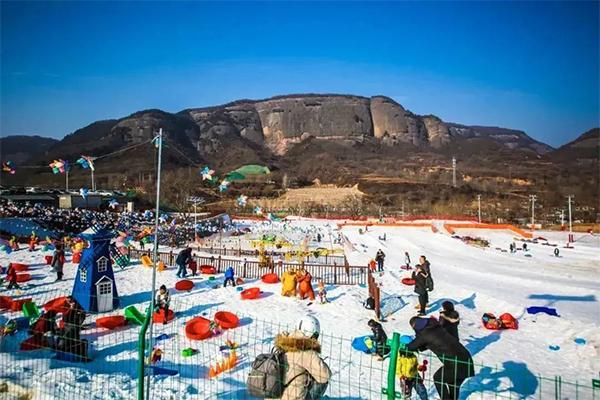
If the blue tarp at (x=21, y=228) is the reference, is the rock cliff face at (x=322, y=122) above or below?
above

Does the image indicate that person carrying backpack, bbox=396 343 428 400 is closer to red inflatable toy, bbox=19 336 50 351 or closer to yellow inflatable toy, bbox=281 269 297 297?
red inflatable toy, bbox=19 336 50 351

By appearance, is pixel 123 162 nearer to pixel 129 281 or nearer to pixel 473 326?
pixel 129 281

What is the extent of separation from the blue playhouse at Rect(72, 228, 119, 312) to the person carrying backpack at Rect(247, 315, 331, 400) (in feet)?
25.1

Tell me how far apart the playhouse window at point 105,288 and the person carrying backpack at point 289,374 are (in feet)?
25.4

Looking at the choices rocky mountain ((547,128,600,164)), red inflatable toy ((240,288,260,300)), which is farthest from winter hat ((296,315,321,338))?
rocky mountain ((547,128,600,164))

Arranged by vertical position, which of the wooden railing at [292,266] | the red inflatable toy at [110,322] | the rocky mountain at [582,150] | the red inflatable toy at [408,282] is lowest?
the red inflatable toy at [408,282]

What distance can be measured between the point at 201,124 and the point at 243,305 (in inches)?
6485

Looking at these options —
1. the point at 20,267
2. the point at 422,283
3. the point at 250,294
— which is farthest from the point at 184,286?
the point at 422,283

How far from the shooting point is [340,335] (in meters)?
9.60

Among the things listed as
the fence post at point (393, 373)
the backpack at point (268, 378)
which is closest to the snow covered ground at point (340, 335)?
the backpack at point (268, 378)

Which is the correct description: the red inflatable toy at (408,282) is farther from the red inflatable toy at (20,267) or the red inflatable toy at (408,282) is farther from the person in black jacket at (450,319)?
the red inflatable toy at (20,267)

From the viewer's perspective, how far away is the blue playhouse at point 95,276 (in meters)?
10.4

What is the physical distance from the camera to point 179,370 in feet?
23.2

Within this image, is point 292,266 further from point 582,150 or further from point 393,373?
point 582,150
